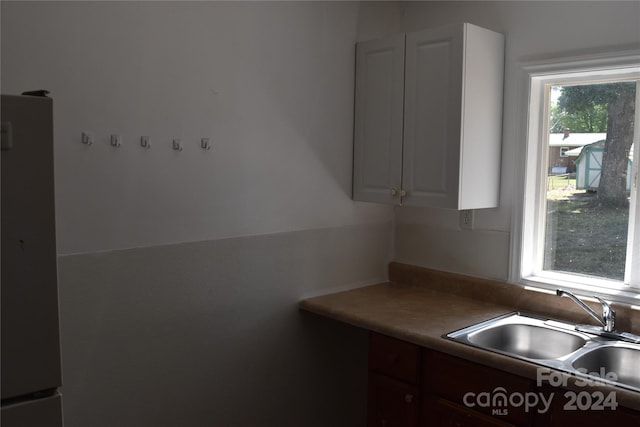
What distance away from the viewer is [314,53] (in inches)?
106

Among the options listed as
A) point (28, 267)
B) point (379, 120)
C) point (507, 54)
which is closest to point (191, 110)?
point (379, 120)

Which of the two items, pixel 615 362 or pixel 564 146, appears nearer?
pixel 615 362

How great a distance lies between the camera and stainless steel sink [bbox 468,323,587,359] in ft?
7.56

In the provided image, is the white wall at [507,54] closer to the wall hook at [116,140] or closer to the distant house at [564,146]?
the distant house at [564,146]

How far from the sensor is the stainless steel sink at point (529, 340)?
7.56 feet

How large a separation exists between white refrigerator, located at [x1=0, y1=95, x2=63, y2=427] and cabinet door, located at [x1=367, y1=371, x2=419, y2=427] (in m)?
1.44

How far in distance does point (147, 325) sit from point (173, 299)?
14 cm

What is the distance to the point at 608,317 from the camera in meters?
2.25

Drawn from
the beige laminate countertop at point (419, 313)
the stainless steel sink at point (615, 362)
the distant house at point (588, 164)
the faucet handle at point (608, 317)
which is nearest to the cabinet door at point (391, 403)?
the beige laminate countertop at point (419, 313)

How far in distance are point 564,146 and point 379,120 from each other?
832 millimetres

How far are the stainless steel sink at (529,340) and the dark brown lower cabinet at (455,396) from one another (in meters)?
0.20

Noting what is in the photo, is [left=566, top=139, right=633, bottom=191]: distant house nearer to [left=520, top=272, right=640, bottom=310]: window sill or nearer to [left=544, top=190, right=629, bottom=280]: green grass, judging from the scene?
[left=544, top=190, right=629, bottom=280]: green grass

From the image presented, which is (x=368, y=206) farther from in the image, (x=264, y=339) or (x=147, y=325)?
(x=147, y=325)

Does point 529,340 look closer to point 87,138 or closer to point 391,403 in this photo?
point 391,403
